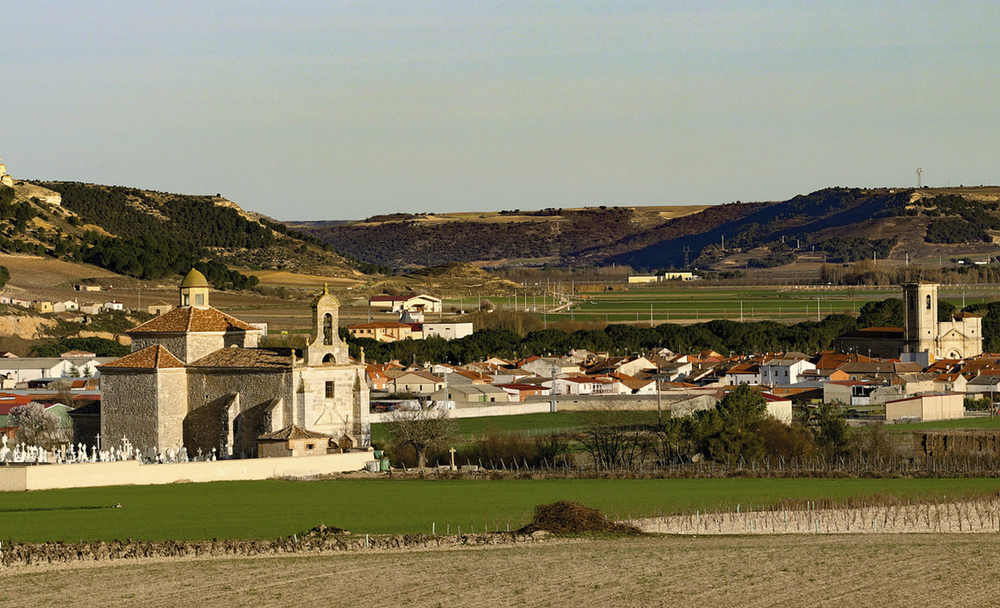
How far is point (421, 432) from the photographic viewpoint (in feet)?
171

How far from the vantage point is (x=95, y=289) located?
128 meters

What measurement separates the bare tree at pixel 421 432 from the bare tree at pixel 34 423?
10.9m

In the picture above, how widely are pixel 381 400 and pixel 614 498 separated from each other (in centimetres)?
3171

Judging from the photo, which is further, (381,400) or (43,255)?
(43,255)

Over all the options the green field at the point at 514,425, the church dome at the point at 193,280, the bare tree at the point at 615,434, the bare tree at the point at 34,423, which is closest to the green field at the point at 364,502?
the bare tree at the point at 615,434

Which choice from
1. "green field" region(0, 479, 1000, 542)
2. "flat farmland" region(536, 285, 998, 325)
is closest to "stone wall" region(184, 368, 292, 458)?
"green field" region(0, 479, 1000, 542)

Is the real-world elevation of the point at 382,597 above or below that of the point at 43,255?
below

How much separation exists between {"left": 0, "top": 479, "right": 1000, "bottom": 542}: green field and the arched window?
268 inches

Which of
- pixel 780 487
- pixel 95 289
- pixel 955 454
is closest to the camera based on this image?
pixel 780 487

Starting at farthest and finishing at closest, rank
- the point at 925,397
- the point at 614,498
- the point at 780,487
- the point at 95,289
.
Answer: the point at 95,289 < the point at 925,397 < the point at 780,487 < the point at 614,498

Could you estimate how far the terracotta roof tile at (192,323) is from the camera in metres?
51.1

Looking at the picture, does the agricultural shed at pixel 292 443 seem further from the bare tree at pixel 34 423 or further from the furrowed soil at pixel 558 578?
the furrowed soil at pixel 558 578

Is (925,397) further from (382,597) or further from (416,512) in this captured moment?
(382,597)

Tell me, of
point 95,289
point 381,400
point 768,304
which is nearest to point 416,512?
point 381,400
